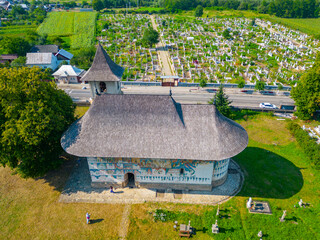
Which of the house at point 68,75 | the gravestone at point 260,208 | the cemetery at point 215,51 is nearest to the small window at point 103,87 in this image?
the gravestone at point 260,208

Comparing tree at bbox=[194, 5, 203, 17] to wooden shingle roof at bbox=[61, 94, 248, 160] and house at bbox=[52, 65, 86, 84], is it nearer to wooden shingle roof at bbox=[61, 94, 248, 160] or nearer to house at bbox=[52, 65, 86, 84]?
house at bbox=[52, 65, 86, 84]

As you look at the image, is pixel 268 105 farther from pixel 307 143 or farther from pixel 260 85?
pixel 307 143

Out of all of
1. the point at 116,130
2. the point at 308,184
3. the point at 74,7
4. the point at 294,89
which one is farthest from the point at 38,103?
the point at 74,7

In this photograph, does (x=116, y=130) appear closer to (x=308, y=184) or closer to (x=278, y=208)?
(x=278, y=208)

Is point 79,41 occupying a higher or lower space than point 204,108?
lower

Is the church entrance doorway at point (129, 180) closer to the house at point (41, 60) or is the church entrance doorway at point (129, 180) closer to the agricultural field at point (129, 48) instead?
the agricultural field at point (129, 48)

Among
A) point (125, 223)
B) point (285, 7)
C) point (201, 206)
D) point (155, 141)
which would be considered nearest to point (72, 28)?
point (155, 141)
